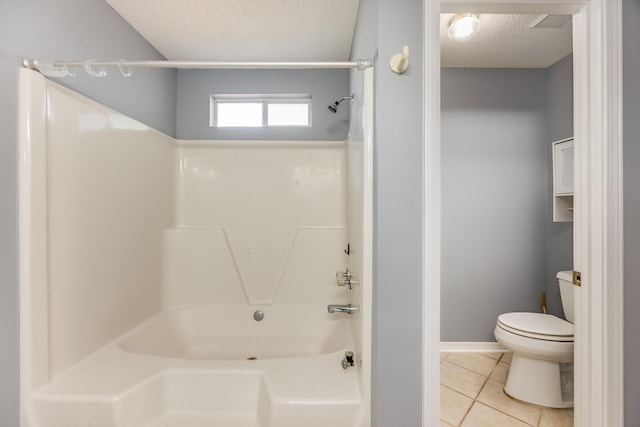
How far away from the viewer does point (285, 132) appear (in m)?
2.49

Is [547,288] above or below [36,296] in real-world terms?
below

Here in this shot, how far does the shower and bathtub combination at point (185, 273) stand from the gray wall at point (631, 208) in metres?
0.95

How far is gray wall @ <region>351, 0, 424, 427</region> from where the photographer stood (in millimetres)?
1069

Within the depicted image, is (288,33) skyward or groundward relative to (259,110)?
skyward

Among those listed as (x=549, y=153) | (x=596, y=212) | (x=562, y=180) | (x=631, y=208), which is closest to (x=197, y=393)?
(x=596, y=212)

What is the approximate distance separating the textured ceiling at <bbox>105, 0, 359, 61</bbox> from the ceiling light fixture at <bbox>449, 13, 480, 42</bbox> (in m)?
0.58

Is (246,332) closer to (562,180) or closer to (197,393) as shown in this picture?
(197,393)

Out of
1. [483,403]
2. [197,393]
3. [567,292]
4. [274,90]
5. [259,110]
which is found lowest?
[483,403]

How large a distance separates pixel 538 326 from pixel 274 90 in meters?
2.55

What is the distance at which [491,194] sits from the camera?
7.71 feet

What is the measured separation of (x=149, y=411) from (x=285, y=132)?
2.03m

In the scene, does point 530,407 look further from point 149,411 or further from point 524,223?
point 149,411

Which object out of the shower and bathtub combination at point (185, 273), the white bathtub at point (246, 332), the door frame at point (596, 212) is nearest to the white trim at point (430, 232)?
the door frame at point (596, 212)

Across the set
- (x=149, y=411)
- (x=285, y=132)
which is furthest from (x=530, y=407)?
(x=285, y=132)
